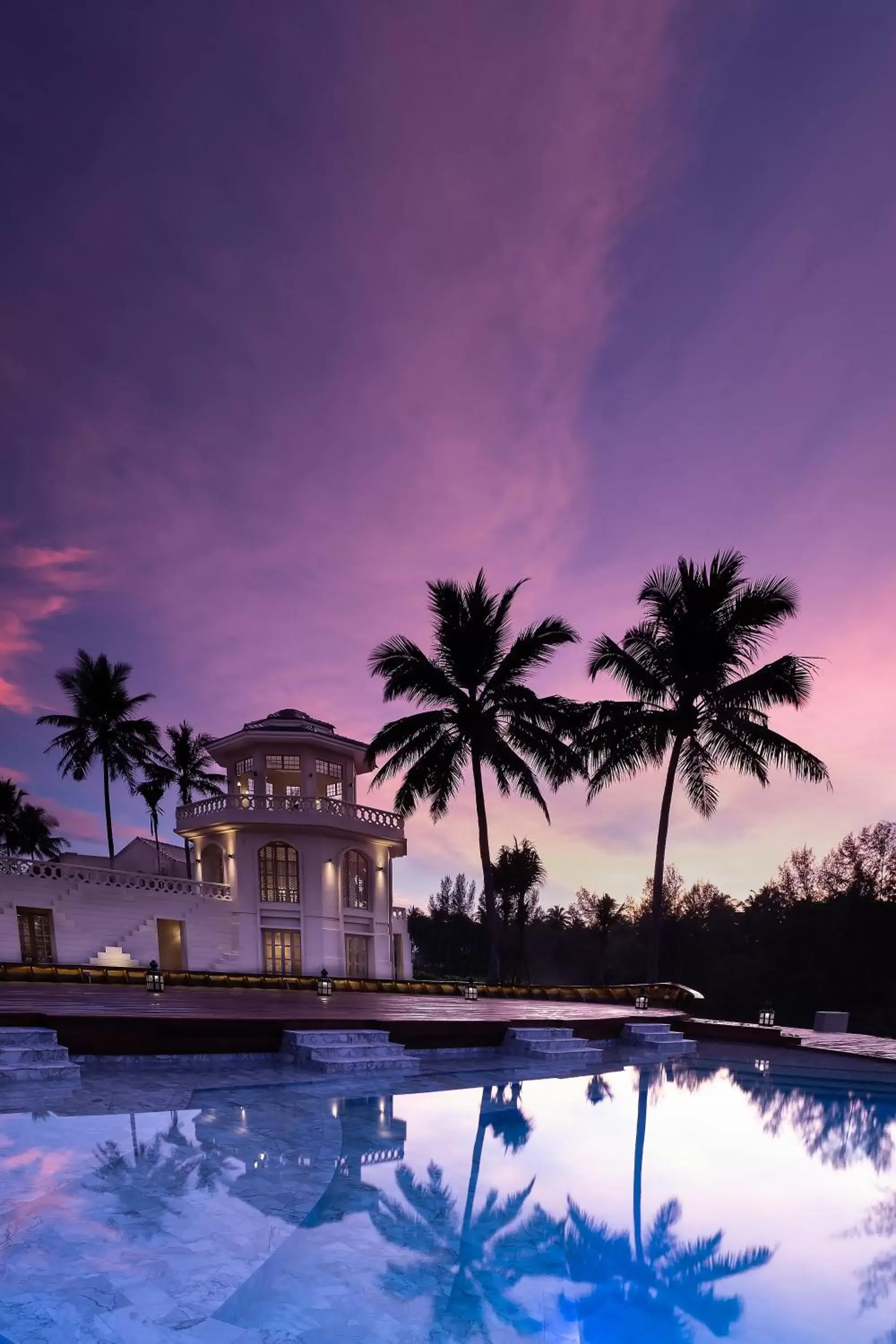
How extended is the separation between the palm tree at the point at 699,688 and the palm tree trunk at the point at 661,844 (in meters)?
0.04

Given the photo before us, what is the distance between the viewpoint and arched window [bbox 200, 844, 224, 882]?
95.6 ft

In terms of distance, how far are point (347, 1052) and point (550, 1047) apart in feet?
15.8

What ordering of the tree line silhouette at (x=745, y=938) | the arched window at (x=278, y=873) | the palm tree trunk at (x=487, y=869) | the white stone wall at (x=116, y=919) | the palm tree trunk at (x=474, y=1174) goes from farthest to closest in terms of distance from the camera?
the tree line silhouette at (x=745, y=938) < the arched window at (x=278, y=873) < the palm tree trunk at (x=487, y=869) < the white stone wall at (x=116, y=919) < the palm tree trunk at (x=474, y=1174)

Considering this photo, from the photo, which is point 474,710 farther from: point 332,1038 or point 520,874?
point 520,874

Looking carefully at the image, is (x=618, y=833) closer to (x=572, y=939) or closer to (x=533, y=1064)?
(x=533, y=1064)

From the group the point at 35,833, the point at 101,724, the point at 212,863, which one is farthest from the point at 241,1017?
the point at 35,833

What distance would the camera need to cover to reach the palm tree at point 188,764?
47.7m

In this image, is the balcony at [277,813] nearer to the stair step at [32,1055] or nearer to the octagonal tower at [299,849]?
the octagonal tower at [299,849]

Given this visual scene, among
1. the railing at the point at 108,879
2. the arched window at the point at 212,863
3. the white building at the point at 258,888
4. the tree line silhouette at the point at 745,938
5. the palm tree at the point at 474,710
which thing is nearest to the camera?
the railing at the point at 108,879

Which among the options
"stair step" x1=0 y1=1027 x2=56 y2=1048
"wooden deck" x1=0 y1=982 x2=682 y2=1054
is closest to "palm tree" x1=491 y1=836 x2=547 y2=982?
"wooden deck" x1=0 y1=982 x2=682 y2=1054

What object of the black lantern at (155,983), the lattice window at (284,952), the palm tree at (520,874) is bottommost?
the palm tree at (520,874)

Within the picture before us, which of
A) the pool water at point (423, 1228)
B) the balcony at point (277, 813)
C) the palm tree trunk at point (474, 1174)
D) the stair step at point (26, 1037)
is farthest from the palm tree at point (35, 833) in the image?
the pool water at point (423, 1228)

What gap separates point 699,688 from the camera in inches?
919

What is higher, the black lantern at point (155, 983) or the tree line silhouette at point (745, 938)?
the black lantern at point (155, 983)
